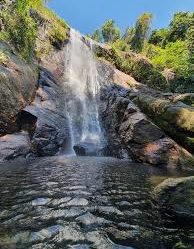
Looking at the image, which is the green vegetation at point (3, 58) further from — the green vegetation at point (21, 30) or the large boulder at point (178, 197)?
the large boulder at point (178, 197)

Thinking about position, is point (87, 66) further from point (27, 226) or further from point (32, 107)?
point (27, 226)

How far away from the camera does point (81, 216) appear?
7812mm

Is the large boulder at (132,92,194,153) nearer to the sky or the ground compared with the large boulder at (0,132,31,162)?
nearer to the sky

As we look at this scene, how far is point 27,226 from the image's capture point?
22.6 ft

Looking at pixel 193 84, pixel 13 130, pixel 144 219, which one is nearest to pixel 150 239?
pixel 144 219

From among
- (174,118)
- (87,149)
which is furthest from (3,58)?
(174,118)

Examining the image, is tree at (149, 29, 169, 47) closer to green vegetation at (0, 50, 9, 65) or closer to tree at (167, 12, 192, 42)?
tree at (167, 12, 192, 42)

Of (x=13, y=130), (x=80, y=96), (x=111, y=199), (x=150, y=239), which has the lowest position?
(x=150, y=239)

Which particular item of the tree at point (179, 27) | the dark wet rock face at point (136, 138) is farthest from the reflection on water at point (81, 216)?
the tree at point (179, 27)

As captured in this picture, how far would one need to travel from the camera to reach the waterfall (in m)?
28.7

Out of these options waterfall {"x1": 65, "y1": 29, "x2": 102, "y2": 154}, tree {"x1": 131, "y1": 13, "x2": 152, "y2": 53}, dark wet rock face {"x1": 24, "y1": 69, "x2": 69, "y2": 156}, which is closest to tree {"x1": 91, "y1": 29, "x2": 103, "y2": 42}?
tree {"x1": 131, "y1": 13, "x2": 152, "y2": 53}

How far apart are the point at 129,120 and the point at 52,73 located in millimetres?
12010

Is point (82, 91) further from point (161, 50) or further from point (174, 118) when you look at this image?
point (161, 50)

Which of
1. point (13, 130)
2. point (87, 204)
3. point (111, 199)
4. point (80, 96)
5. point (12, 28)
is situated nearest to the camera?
point (87, 204)
